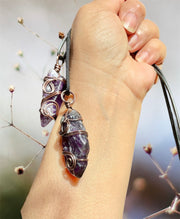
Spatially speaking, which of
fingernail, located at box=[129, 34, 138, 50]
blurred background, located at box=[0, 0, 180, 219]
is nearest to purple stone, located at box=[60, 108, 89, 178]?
fingernail, located at box=[129, 34, 138, 50]

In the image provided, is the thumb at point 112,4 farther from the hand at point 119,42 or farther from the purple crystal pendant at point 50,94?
the purple crystal pendant at point 50,94

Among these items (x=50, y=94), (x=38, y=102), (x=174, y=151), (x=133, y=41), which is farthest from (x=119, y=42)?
(x=174, y=151)

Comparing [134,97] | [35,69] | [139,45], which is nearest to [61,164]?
[134,97]

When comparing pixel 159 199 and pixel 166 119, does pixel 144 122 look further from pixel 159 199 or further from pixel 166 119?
pixel 159 199

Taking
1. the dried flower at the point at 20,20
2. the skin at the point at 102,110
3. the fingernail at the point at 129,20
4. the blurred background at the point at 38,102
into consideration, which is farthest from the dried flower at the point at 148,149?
the dried flower at the point at 20,20

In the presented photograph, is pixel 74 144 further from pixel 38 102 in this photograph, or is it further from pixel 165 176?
pixel 165 176

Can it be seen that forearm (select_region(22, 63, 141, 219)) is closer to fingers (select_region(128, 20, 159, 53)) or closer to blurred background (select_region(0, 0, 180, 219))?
fingers (select_region(128, 20, 159, 53))

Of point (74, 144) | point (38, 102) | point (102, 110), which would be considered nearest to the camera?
point (74, 144)
